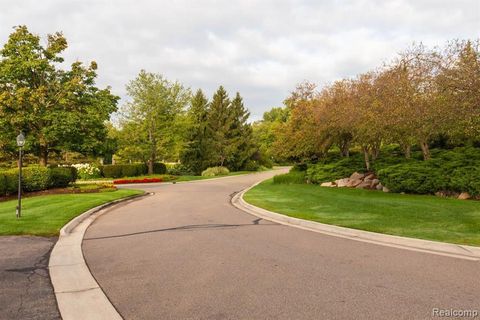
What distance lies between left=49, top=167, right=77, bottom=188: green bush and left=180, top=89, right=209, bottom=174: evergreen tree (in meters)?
24.7

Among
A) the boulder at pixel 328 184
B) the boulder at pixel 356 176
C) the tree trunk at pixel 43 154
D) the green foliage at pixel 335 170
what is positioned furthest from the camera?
the tree trunk at pixel 43 154

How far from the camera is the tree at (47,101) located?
2392 centimetres

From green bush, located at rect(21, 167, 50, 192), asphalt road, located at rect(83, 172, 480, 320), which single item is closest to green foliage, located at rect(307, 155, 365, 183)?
asphalt road, located at rect(83, 172, 480, 320)

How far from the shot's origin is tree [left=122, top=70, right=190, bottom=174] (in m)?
38.7

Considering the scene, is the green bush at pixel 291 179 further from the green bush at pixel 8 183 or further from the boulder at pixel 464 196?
the green bush at pixel 8 183

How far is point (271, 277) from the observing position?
18.0 feet

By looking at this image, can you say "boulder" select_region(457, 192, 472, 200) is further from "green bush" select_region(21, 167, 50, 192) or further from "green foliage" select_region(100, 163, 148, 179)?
"green foliage" select_region(100, 163, 148, 179)

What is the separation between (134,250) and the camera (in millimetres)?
7438

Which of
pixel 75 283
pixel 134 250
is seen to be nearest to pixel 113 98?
pixel 134 250

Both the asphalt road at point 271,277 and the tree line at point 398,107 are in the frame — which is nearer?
the asphalt road at point 271,277

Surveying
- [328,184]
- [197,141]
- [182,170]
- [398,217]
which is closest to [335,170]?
[328,184]

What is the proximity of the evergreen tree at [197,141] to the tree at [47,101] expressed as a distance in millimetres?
22101

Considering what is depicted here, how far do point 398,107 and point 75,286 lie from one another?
52.7 feet

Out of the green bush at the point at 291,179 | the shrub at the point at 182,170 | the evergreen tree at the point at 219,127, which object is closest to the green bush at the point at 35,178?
the green bush at the point at 291,179
